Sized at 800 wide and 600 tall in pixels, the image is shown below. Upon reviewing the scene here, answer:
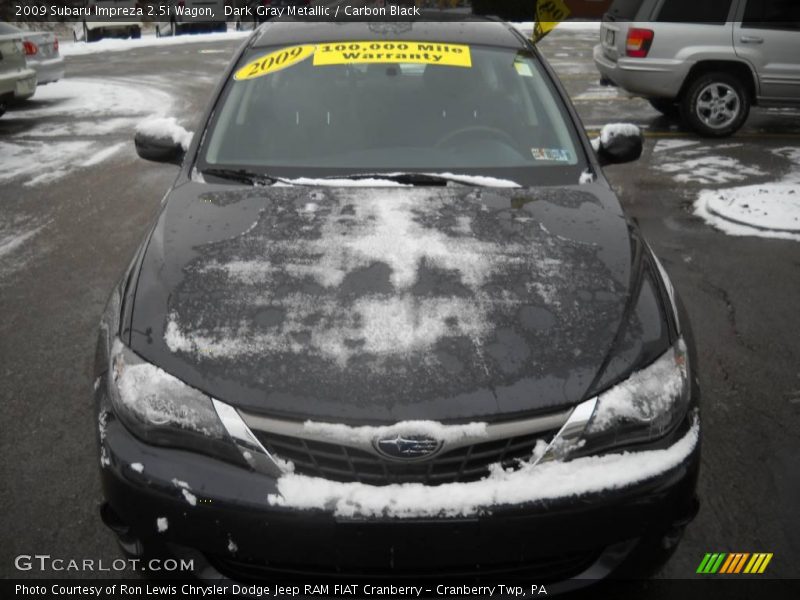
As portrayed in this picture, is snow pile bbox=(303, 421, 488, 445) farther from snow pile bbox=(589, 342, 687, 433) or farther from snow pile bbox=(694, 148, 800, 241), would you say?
snow pile bbox=(694, 148, 800, 241)

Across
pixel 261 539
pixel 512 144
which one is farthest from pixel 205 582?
pixel 512 144

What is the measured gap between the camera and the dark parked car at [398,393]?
1930 millimetres

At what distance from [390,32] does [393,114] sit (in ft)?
2.00

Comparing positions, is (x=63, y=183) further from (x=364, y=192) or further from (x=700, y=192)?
(x=700, y=192)

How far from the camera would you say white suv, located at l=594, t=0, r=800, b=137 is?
9.00m

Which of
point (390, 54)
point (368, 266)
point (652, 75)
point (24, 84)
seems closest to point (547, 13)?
point (652, 75)

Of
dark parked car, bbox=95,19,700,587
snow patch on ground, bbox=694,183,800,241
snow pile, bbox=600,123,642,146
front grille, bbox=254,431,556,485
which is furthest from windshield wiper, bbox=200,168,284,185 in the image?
snow patch on ground, bbox=694,183,800,241

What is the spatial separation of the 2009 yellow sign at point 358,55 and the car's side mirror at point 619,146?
0.71m

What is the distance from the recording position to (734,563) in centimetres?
262

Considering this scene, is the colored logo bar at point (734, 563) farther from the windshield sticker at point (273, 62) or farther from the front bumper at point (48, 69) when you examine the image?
the front bumper at point (48, 69)

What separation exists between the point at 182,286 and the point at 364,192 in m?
0.88

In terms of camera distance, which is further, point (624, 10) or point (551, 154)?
point (624, 10)

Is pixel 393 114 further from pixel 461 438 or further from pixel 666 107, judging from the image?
pixel 666 107

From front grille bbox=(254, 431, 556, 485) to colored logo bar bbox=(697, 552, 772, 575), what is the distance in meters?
1.06
